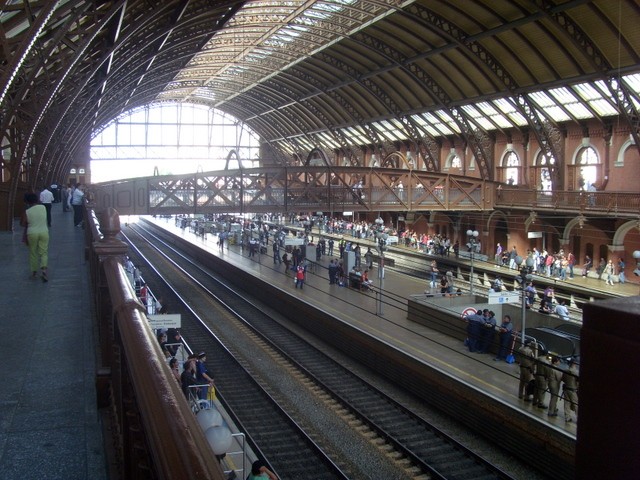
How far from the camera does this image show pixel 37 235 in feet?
27.1

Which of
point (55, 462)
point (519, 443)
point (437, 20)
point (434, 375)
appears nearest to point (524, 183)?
point (437, 20)

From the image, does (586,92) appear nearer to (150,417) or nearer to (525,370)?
(525,370)

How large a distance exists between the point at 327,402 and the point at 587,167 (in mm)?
20994

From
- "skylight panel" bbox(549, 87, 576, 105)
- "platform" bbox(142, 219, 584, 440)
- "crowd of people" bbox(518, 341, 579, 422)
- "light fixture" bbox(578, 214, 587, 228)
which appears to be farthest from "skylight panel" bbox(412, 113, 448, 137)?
"crowd of people" bbox(518, 341, 579, 422)

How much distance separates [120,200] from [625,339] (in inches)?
942

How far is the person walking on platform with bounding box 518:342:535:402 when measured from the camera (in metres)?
12.4

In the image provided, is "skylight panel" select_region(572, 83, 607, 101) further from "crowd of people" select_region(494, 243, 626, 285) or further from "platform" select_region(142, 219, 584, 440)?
"platform" select_region(142, 219, 584, 440)

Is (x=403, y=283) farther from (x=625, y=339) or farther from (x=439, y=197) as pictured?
(x=625, y=339)

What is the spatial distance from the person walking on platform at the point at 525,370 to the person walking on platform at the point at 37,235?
8.46 meters

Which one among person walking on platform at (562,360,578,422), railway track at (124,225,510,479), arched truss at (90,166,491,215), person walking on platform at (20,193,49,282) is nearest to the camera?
person walking on platform at (20,193,49,282)

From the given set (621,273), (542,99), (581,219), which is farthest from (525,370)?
(542,99)

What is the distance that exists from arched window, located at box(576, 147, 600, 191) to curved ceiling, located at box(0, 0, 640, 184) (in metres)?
1.74

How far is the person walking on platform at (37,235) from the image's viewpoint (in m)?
8.28

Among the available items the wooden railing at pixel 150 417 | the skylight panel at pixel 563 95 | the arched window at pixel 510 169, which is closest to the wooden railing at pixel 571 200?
the arched window at pixel 510 169
